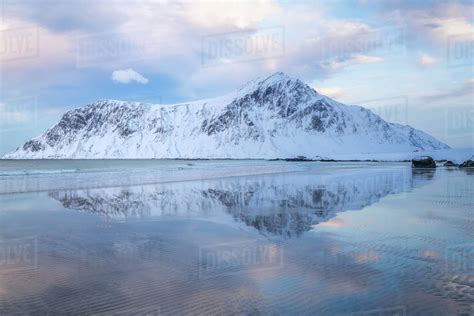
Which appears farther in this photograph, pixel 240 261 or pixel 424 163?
pixel 424 163

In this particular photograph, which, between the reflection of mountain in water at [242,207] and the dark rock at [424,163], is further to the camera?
the dark rock at [424,163]

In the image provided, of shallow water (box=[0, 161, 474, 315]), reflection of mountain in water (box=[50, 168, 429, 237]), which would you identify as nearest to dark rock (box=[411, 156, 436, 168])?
reflection of mountain in water (box=[50, 168, 429, 237])

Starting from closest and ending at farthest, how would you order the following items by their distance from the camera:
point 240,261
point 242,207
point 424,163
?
point 240,261
point 242,207
point 424,163

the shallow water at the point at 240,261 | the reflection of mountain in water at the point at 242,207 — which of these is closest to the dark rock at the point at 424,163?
the reflection of mountain in water at the point at 242,207

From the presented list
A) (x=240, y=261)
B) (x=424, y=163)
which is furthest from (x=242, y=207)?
Answer: (x=424, y=163)

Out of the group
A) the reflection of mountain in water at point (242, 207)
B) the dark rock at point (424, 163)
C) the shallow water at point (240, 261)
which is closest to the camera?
the shallow water at point (240, 261)

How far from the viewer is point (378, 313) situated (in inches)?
221

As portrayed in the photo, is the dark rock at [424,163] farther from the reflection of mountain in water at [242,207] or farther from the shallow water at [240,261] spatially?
the shallow water at [240,261]

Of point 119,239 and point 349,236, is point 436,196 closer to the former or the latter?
point 349,236

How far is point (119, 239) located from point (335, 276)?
6.55m

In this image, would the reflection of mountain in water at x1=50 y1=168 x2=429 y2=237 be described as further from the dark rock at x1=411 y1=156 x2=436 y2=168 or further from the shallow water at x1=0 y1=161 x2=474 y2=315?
the dark rock at x1=411 y1=156 x2=436 y2=168

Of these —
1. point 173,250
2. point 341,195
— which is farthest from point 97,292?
point 341,195

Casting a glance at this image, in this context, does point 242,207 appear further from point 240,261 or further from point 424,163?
point 424,163

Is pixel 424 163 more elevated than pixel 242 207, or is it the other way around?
pixel 424 163
